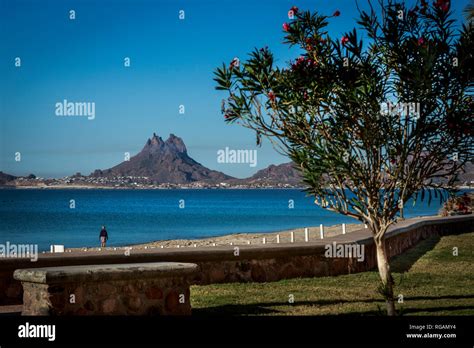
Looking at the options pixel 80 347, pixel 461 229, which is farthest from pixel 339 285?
pixel 461 229

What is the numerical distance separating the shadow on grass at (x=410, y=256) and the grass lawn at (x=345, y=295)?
0.59 feet

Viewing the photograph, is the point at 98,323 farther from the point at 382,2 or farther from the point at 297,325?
the point at 382,2

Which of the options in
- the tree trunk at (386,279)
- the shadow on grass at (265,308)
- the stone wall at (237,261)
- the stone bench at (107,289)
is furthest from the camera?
the stone wall at (237,261)

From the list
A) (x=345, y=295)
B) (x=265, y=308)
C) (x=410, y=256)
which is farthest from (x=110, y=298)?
(x=410, y=256)

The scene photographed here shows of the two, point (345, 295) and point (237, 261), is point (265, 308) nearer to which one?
point (345, 295)

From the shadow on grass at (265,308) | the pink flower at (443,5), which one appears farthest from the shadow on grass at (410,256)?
the pink flower at (443,5)

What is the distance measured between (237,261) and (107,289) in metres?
5.57

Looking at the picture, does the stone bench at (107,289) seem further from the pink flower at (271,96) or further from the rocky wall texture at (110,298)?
the pink flower at (271,96)

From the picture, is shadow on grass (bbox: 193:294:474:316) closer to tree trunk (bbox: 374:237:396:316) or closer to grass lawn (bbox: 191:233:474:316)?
grass lawn (bbox: 191:233:474:316)

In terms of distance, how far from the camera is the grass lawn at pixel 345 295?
11555 mm

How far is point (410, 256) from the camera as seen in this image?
68.1 feet

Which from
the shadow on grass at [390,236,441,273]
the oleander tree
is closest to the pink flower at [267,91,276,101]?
the oleander tree

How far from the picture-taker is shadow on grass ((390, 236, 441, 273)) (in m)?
18.0

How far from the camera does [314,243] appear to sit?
15.7 meters
